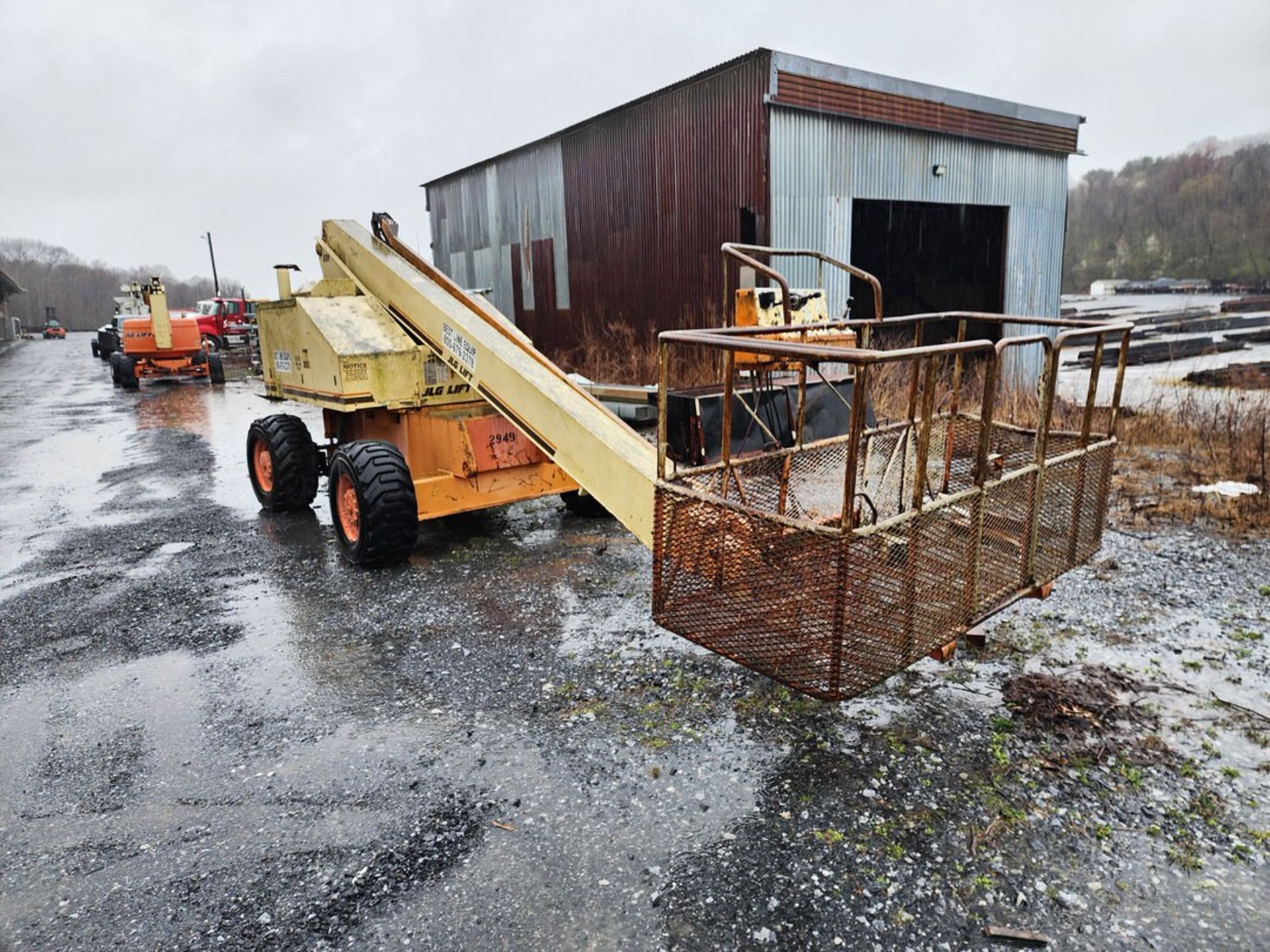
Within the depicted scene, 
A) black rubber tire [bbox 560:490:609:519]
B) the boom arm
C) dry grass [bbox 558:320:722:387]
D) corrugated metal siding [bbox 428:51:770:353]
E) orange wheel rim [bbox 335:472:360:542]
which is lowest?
black rubber tire [bbox 560:490:609:519]

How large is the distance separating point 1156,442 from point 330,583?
28.9 ft

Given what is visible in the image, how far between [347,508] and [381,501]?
64 centimetres

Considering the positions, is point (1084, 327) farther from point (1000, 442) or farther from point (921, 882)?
point (921, 882)

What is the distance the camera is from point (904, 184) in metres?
14.7

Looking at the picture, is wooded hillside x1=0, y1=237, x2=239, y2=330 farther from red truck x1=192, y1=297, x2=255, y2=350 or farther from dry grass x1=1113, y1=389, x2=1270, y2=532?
dry grass x1=1113, y1=389, x2=1270, y2=532

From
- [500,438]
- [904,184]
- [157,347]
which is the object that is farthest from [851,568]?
[157,347]

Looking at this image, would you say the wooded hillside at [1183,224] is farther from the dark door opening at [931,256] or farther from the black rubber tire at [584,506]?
the black rubber tire at [584,506]

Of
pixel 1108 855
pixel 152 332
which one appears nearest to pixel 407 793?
pixel 1108 855

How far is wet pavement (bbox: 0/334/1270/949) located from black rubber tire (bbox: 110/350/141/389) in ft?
58.1

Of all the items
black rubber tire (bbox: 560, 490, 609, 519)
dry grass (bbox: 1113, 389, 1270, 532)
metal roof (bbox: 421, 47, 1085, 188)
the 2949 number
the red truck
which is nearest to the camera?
the 2949 number

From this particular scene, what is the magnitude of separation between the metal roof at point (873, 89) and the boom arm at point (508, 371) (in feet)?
25.9

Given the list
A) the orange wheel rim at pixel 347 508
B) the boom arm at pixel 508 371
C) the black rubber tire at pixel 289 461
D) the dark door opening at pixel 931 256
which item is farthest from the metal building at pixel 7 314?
the orange wheel rim at pixel 347 508

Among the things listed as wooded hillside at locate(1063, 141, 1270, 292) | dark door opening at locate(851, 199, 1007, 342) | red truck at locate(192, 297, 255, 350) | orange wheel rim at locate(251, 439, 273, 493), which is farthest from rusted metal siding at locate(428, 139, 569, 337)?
wooded hillside at locate(1063, 141, 1270, 292)

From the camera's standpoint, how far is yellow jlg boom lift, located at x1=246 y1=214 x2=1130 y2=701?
3264 millimetres
